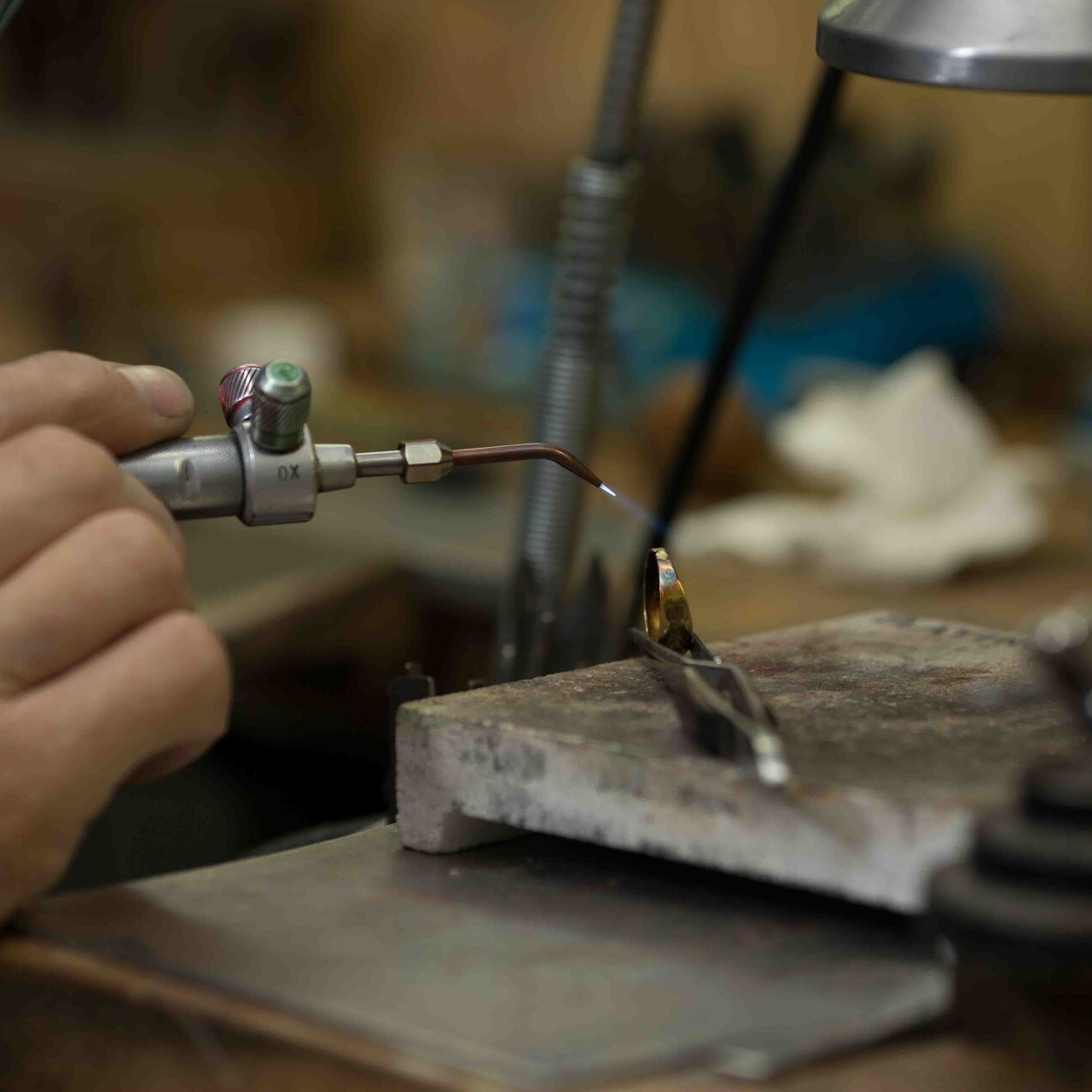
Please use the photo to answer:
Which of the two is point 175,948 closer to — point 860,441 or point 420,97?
point 860,441

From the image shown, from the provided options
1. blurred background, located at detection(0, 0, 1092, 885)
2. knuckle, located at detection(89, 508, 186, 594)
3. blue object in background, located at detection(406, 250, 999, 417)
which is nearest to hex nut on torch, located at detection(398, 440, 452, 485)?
knuckle, located at detection(89, 508, 186, 594)

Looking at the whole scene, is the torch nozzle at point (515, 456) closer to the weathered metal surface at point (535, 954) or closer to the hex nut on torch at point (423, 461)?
the hex nut on torch at point (423, 461)

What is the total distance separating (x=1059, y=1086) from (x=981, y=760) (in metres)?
0.13

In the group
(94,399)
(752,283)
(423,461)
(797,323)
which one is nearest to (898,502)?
(797,323)

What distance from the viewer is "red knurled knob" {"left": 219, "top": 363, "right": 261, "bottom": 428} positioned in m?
0.63

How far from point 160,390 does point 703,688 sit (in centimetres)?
24

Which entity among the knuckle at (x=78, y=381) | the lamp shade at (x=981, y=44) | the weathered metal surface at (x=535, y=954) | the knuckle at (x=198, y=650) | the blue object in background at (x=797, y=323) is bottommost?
the blue object in background at (x=797, y=323)

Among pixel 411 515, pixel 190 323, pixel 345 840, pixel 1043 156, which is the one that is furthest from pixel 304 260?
pixel 345 840

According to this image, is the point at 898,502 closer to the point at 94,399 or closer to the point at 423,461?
the point at 423,461

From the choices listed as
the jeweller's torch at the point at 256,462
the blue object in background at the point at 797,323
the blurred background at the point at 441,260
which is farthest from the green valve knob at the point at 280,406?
the blue object in background at the point at 797,323

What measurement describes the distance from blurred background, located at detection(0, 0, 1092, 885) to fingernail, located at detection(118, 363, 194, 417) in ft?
3.40

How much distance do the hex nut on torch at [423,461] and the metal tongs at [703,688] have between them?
12 cm

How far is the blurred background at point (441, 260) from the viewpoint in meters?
1.79

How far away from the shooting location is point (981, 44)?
1.98ft
